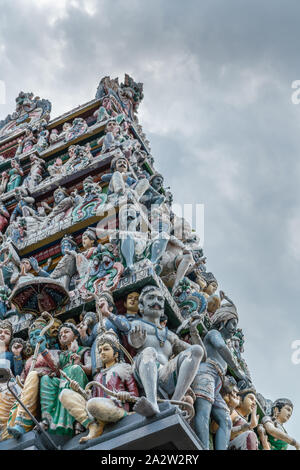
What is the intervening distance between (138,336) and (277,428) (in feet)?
10.6

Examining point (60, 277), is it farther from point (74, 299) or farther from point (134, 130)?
point (134, 130)

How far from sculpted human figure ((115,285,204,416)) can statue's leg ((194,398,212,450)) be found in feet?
2.55

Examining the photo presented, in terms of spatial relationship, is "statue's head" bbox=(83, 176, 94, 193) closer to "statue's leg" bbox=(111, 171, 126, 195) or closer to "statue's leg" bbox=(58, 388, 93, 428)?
"statue's leg" bbox=(111, 171, 126, 195)

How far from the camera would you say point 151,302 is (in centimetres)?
1080

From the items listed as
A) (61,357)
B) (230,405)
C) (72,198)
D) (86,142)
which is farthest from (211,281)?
(86,142)

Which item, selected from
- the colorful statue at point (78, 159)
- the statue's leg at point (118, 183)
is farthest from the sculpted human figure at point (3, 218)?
the statue's leg at point (118, 183)

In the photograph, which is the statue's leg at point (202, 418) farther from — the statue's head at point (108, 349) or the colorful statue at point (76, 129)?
the colorful statue at point (76, 129)

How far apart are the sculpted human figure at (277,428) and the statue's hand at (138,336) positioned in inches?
116

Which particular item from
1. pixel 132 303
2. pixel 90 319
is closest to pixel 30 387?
pixel 90 319

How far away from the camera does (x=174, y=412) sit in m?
7.99

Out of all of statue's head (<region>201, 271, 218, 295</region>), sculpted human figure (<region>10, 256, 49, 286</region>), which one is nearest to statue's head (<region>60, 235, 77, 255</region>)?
sculpted human figure (<region>10, 256, 49, 286</region>)

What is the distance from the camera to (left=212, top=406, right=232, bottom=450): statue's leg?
→ 33.2 ft
